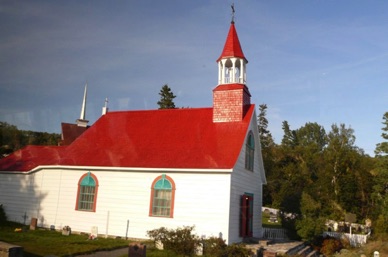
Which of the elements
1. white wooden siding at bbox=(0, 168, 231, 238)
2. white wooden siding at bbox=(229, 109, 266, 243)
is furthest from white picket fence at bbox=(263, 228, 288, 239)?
white wooden siding at bbox=(0, 168, 231, 238)

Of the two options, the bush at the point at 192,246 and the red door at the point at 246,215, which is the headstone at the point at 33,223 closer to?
the bush at the point at 192,246

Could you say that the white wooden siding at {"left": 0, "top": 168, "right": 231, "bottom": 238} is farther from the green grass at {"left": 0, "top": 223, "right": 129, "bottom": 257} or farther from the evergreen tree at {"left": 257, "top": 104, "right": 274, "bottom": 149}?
the evergreen tree at {"left": 257, "top": 104, "right": 274, "bottom": 149}

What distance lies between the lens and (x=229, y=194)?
18828 mm

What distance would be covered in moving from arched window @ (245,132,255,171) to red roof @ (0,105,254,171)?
53.0 inches

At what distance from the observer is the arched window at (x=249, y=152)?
22362 mm

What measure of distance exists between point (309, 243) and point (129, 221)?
12248 millimetres

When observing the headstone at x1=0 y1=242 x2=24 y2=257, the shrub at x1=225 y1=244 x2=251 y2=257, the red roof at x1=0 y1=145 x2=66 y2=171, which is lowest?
the shrub at x1=225 y1=244 x2=251 y2=257

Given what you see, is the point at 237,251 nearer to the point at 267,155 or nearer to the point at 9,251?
the point at 9,251

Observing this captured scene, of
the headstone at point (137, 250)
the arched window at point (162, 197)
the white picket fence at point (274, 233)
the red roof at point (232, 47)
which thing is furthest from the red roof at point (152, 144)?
the white picket fence at point (274, 233)

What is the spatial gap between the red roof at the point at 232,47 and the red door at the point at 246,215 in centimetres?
894

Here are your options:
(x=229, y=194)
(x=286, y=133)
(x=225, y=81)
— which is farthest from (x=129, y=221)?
(x=286, y=133)

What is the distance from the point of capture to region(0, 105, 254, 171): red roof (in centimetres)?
2041

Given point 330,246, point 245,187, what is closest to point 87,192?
point 245,187

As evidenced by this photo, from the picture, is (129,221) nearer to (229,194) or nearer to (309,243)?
(229,194)
